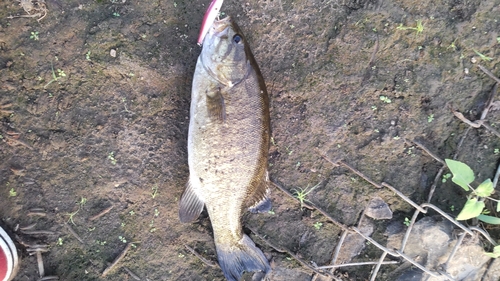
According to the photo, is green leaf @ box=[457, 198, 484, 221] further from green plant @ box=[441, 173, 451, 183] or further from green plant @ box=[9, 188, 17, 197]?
green plant @ box=[9, 188, 17, 197]

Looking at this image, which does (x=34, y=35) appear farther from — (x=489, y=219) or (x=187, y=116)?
(x=489, y=219)

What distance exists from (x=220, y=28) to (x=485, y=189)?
2.73 meters

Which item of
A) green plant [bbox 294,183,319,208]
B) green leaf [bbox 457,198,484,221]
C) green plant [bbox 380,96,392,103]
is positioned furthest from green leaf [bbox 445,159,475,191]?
green plant [bbox 294,183,319,208]

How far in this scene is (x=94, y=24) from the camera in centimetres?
369

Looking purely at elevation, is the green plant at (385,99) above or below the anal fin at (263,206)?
above

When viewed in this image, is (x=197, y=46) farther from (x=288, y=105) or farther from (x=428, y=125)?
(x=428, y=125)

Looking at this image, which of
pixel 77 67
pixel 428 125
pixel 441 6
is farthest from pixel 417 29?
pixel 77 67

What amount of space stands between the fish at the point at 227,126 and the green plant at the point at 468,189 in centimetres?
175

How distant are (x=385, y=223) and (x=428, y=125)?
40.8 inches

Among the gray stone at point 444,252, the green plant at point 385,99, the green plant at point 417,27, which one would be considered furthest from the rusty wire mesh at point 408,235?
the green plant at point 417,27

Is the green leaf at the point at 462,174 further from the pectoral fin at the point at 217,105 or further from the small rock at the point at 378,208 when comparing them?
the pectoral fin at the point at 217,105

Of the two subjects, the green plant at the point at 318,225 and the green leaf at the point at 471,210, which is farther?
the green plant at the point at 318,225

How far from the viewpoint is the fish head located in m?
3.36

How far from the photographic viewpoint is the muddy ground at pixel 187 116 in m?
3.71
